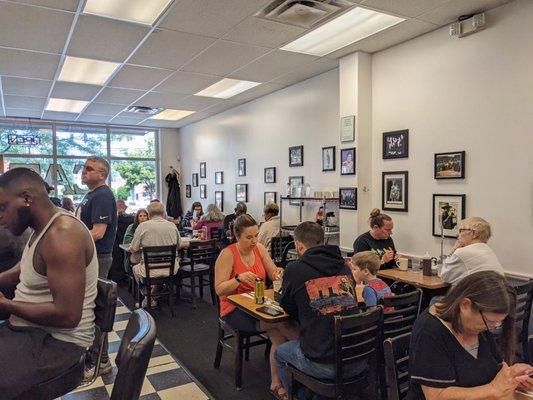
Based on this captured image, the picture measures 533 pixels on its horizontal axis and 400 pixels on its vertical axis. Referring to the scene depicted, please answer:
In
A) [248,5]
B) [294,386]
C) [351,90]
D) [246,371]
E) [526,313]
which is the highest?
[248,5]

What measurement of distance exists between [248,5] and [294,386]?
2.98 m

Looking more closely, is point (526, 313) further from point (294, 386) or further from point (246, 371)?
point (246, 371)

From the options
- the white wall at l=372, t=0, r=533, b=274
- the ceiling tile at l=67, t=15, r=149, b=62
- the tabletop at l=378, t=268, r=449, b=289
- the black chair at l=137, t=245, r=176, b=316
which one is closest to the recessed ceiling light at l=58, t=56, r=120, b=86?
the ceiling tile at l=67, t=15, r=149, b=62

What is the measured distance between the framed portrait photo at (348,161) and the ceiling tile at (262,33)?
1466mm

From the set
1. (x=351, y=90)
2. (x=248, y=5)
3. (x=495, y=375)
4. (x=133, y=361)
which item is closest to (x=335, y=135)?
(x=351, y=90)

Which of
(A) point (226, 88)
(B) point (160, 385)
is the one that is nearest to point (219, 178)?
(A) point (226, 88)

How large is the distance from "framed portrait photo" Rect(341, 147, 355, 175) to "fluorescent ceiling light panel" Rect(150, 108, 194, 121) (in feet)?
14.5

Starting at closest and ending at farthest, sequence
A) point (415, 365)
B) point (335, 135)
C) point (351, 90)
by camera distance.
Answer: point (415, 365), point (351, 90), point (335, 135)

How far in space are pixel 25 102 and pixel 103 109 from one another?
131 cm

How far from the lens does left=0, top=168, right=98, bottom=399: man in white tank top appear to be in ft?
5.08

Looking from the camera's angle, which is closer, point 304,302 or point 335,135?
point 304,302

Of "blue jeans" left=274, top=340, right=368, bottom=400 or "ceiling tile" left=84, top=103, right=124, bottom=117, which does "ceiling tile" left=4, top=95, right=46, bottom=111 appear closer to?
"ceiling tile" left=84, top=103, right=124, bottom=117

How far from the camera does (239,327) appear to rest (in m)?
3.04

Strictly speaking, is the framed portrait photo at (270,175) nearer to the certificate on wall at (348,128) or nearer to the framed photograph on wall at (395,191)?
the certificate on wall at (348,128)
